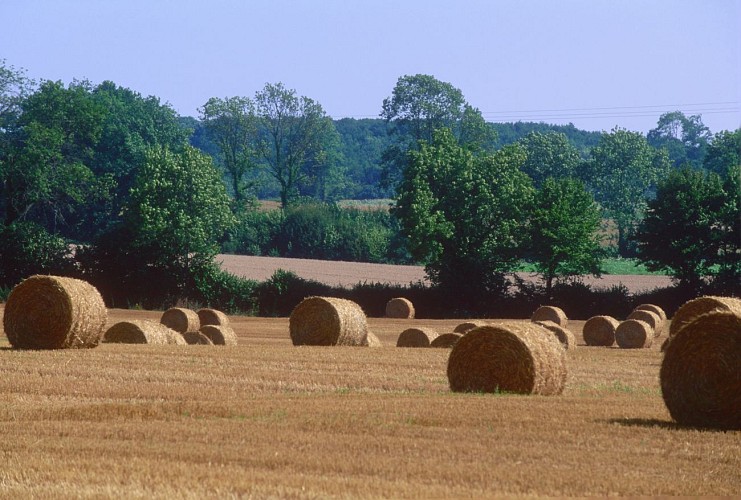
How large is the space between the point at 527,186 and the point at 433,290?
873 centimetres

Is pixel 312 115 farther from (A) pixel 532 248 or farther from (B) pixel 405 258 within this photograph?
(A) pixel 532 248

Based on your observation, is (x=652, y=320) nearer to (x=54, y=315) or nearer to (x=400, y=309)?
(x=400, y=309)

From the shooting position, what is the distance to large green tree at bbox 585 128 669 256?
105 meters

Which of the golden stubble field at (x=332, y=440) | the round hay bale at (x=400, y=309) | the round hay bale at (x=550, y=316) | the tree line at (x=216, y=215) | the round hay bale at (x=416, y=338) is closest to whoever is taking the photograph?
the golden stubble field at (x=332, y=440)

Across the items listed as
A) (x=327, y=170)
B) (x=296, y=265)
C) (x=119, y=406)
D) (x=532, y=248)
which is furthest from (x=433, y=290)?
(x=327, y=170)

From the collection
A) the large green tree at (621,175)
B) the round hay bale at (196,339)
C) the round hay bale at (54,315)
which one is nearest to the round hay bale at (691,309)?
the round hay bale at (196,339)

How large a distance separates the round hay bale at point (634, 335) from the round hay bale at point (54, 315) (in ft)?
49.8

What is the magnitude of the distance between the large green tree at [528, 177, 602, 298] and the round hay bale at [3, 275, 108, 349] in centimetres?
3462

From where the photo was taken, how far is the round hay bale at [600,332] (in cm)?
3291

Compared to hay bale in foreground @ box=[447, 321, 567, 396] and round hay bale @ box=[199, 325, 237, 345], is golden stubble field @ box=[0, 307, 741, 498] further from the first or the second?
round hay bale @ box=[199, 325, 237, 345]

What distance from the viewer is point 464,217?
188ft

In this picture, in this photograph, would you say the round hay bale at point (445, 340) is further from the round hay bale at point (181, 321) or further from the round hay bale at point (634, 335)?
the round hay bale at point (181, 321)

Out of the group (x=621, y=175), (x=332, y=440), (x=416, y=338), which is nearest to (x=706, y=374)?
(x=332, y=440)

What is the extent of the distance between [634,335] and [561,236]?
2504 cm
